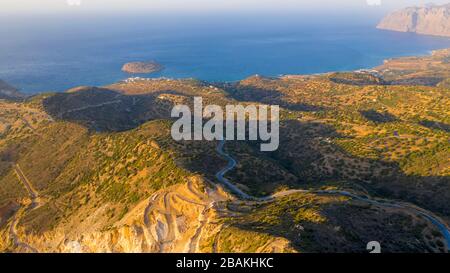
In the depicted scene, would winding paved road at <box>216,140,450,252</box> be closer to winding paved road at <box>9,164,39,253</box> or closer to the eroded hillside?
the eroded hillside

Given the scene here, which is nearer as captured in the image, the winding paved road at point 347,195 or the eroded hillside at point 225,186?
the eroded hillside at point 225,186

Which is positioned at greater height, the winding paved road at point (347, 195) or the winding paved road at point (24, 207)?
the winding paved road at point (347, 195)

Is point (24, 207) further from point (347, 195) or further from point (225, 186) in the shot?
point (347, 195)

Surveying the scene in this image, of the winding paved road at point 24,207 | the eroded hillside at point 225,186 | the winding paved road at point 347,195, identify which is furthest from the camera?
the winding paved road at point 24,207

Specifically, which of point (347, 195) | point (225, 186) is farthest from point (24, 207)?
point (347, 195)

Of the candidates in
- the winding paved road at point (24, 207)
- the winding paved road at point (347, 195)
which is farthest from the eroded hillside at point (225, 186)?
the winding paved road at point (347, 195)

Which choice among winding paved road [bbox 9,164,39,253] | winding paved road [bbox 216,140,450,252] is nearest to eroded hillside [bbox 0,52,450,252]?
winding paved road [bbox 9,164,39,253]

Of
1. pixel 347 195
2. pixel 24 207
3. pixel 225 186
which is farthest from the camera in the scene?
pixel 24 207

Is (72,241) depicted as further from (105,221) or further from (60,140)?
(60,140)

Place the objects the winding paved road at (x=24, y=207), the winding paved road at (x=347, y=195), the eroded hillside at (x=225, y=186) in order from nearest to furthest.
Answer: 1. the eroded hillside at (x=225, y=186)
2. the winding paved road at (x=347, y=195)
3. the winding paved road at (x=24, y=207)

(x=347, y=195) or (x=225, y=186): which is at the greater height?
(x=347, y=195)

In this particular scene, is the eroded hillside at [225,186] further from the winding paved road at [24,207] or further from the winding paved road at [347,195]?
the winding paved road at [347,195]

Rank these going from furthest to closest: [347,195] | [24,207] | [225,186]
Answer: [24,207] < [225,186] < [347,195]
